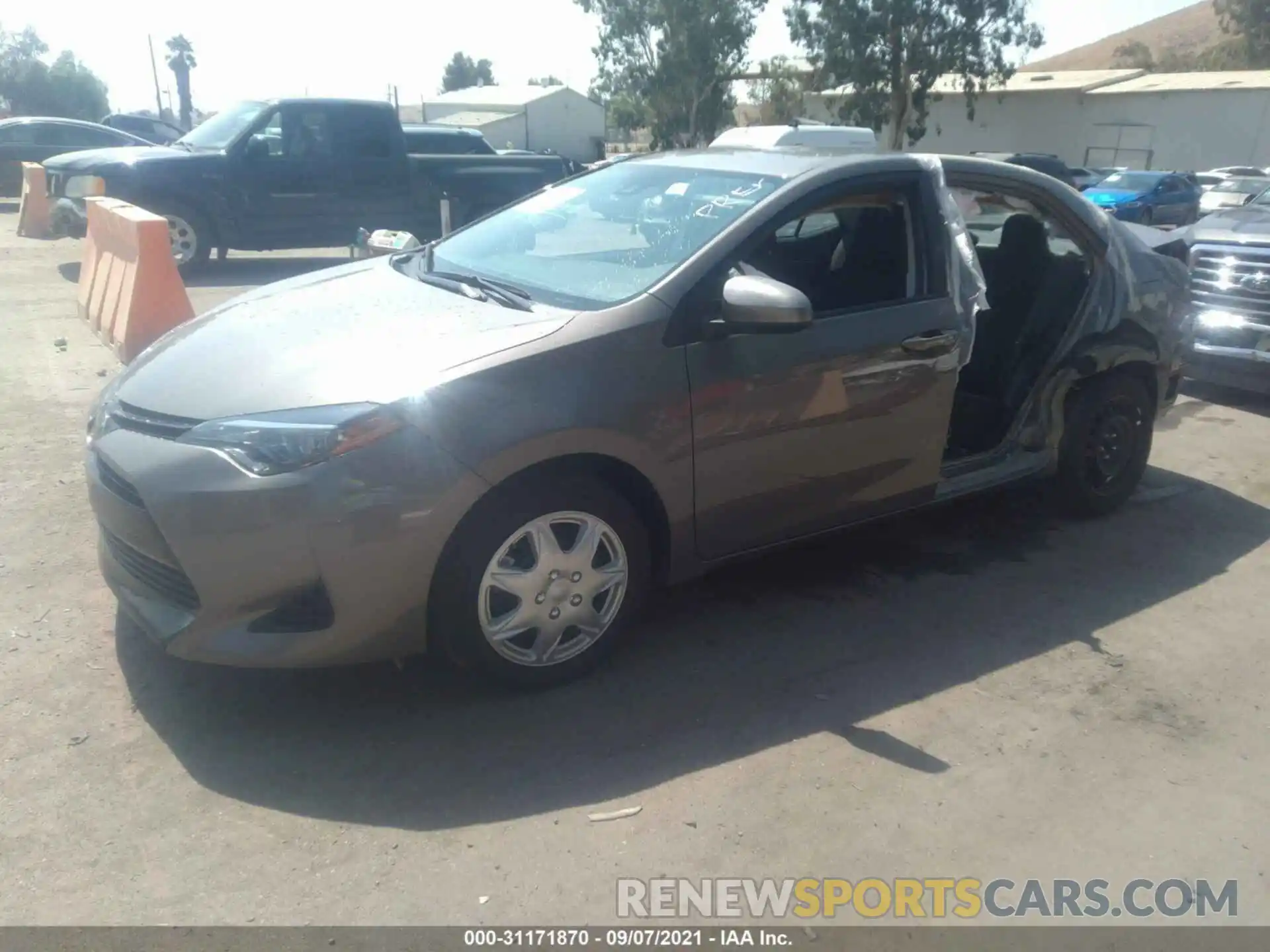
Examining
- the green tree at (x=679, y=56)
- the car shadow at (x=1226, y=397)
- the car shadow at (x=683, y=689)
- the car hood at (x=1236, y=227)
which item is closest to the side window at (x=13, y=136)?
the car shadow at (x=683, y=689)

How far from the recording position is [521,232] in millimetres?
4414

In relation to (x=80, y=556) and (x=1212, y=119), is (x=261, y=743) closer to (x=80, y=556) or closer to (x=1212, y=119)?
(x=80, y=556)

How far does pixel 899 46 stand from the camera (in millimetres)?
39969

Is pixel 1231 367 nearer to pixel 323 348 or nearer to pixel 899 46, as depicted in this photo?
pixel 323 348

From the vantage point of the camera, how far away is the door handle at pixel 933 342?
407cm

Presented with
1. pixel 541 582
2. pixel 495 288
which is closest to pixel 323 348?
pixel 495 288

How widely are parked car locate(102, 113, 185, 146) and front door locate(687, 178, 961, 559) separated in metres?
27.9

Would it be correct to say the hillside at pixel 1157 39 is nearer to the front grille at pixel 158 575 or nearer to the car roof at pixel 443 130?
the car roof at pixel 443 130

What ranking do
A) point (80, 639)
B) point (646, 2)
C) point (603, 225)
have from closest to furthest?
point (80, 639) → point (603, 225) → point (646, 2)

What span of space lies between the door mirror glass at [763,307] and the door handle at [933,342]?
719 millimetres

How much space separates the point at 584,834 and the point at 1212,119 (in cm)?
4534

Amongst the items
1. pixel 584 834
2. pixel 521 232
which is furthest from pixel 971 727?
pixel 521 232

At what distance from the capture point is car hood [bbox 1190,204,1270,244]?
767cm

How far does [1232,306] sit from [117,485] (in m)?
7.40
